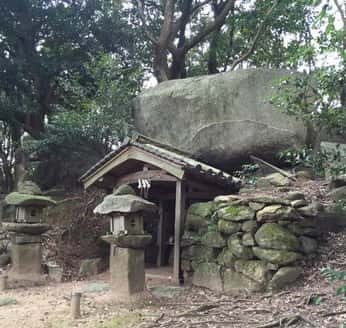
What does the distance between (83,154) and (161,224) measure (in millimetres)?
3638

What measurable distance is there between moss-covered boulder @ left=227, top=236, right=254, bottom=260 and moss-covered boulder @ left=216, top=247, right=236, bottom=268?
9 cm

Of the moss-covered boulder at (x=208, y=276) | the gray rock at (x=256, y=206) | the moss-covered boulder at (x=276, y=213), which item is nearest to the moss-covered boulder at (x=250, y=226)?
the moss-covered boulder at (x=276, y=213)

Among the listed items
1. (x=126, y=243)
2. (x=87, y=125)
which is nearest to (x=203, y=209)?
(x=126, y=243)

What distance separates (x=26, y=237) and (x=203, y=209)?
143 inches

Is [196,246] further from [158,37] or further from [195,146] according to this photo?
[158,37]

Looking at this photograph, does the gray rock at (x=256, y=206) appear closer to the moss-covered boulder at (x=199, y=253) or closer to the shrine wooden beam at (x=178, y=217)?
the moss-covered boulder at (x=199, y=253)

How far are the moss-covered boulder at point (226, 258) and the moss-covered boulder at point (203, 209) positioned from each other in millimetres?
821

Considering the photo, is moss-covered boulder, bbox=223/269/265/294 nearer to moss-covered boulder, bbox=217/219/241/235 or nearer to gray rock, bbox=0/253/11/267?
moss-covered boulder, bbox=217/219/241/235

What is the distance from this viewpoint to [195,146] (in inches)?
426

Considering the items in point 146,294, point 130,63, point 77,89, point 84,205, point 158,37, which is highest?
point 158,37

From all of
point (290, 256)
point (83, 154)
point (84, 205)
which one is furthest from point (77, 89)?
point (290, 256)

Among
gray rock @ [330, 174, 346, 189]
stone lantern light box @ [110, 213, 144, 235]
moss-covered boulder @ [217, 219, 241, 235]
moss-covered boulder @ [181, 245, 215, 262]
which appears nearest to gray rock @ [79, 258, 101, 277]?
moss-covered boulder @ [181, 245, 215, 262]

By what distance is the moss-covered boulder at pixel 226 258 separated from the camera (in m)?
6.40

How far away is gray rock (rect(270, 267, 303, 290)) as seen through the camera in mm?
5828
